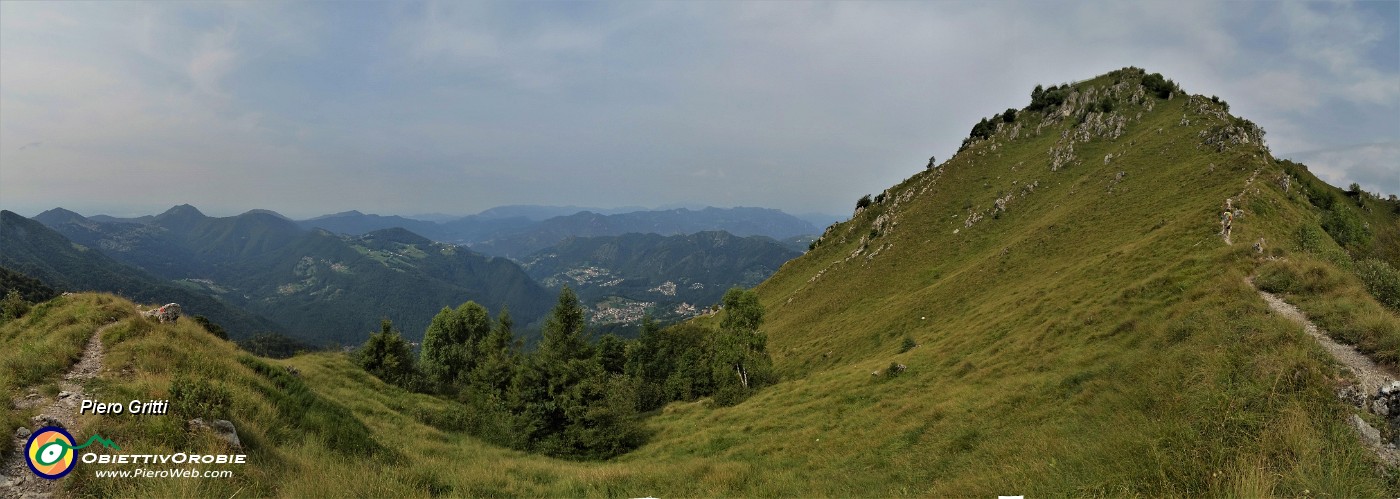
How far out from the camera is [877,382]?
27859 mm

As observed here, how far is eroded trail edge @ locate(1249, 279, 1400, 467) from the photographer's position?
714 cm

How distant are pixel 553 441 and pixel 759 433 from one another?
1042 cm

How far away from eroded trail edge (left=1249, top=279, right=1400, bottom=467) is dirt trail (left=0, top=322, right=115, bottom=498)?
1994 centimetres

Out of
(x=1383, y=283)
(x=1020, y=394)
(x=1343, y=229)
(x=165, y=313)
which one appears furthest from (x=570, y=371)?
(x=1343, y=229)

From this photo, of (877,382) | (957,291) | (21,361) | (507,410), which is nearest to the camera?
(21,361)

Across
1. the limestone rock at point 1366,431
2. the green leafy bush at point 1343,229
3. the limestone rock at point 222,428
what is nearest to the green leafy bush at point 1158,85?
the green leafy bush at point 1343,229

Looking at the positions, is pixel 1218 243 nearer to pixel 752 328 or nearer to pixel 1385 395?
pixel 1385 395

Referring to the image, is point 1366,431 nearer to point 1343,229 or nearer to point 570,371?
point 570,371

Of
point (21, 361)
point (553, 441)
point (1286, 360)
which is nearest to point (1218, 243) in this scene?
point (1286, 360)

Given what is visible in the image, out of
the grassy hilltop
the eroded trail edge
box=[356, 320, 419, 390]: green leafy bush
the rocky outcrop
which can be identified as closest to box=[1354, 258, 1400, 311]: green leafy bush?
the grassy hilltop

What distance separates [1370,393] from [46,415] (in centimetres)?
2337

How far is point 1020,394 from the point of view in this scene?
1611 cm

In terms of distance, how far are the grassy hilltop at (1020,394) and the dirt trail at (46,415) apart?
0.30m

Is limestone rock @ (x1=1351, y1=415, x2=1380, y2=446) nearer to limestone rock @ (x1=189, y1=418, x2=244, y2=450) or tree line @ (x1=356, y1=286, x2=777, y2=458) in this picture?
limestone rock @ (x1=189, y1=418, x2=244, y2=450)
